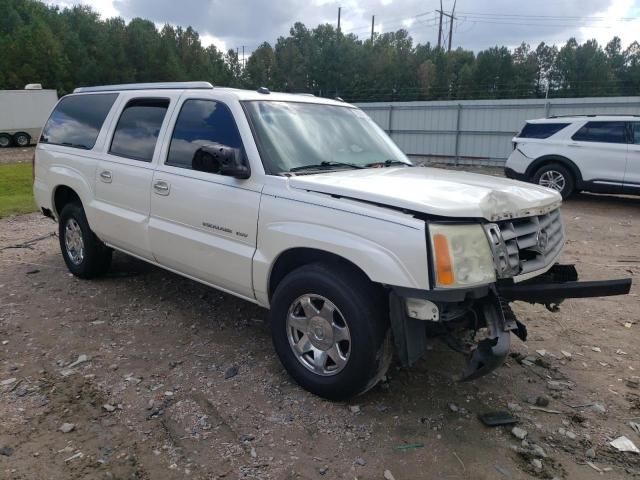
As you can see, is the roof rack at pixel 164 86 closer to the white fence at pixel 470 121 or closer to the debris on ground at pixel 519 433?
the debris on ground at pixel 519 433

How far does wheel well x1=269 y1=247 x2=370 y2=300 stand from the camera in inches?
128

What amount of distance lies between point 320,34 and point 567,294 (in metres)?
75.3

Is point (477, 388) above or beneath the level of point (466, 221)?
beneath

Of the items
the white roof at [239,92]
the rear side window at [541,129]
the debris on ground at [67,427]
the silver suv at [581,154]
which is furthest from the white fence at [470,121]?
the debris on ground at [67,427]

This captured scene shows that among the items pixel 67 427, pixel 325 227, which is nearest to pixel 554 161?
pixel 325 227

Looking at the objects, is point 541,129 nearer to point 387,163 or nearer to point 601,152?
point 601,152

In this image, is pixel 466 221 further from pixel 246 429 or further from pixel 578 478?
pixel 246 429

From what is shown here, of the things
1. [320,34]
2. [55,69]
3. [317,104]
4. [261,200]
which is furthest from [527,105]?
[320,34]

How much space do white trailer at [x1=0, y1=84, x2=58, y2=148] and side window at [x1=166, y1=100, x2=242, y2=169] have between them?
93.6 ft

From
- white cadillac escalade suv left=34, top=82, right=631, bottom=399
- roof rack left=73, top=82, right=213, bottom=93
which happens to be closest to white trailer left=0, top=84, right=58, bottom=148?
roof rack left=73, top=82, right=213, bottom=93

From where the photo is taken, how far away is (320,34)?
72.9 meters

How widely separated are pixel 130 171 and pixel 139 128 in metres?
0.41

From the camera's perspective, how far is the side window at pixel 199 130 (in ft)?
12.9

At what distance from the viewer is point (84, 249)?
18.3 feet
